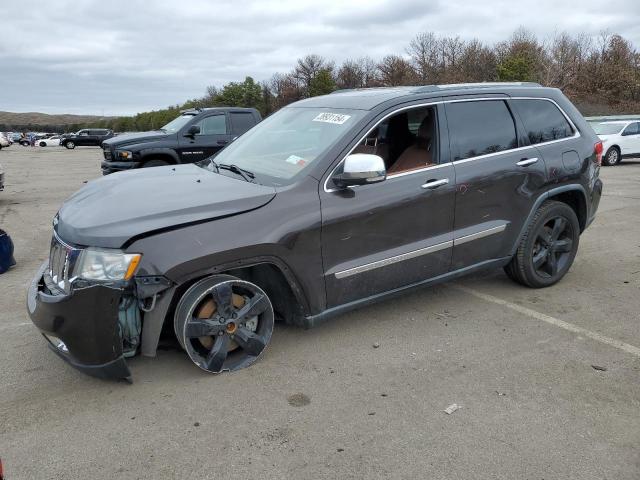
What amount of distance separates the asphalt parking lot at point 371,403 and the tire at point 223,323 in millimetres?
135

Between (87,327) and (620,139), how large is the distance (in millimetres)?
20144

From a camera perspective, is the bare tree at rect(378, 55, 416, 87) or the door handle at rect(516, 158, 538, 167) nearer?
the door handle at rect(516, 158, 538, 167)

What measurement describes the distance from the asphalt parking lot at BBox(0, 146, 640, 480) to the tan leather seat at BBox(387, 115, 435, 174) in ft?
3.97

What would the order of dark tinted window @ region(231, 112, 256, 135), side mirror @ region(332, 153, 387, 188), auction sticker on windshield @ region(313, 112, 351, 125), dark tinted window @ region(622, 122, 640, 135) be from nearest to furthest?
side mirror @ region(332, 153, 387, 188), auction sticker on windshield @ region(313, 112, 351, 125), dark tinted window @ region(231, 112, 256, 135), dark tinted window @ region(622, 122, 640, 135)

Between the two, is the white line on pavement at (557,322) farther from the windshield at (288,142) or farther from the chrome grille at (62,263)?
the chrome grille at (62,263)

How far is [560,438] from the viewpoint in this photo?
2871 mm

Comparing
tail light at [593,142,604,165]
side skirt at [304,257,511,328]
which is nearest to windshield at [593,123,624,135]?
tail light at [593,142,604,165]

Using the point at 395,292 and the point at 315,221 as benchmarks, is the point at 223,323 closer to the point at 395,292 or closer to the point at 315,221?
the point at 315,221

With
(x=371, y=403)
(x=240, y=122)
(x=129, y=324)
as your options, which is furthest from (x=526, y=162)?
(x=240, y=122)

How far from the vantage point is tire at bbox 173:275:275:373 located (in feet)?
11.0

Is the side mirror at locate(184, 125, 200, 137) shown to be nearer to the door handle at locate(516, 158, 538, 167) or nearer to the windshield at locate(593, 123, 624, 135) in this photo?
the door handle at locate(516, 158, 538, 167)

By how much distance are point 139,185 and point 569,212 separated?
3780mm

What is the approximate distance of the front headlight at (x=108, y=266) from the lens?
3062 mm

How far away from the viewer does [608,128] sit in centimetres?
1931
